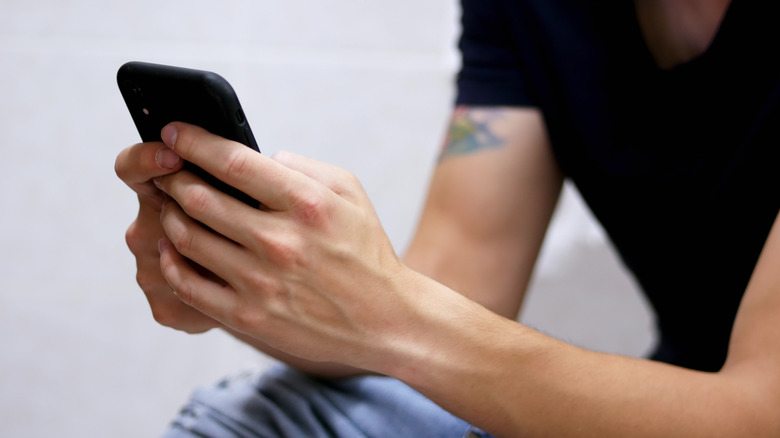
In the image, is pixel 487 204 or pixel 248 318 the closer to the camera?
pixel 248 318

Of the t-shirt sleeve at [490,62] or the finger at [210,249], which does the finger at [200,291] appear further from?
the t-shirt sleeve at [490,62]

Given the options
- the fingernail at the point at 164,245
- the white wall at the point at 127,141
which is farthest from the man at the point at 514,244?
the white wall at the point at 127,141

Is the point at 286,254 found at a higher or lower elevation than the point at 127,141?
higher

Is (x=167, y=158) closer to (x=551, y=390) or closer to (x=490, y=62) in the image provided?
(x=551, y=390)

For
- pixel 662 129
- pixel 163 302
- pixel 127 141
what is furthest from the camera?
pixel 127 141

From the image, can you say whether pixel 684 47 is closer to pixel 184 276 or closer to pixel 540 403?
pixel 540 403

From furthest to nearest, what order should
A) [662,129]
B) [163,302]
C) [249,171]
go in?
[662,129] → [163,302] → [249,171]

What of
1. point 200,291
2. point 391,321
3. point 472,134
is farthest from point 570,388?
point 472,134

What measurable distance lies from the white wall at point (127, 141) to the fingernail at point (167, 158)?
507 mm

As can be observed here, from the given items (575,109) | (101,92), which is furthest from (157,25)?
(575,109)

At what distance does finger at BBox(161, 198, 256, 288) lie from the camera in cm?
35

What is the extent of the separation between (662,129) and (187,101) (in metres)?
0.46

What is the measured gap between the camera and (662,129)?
620 mm

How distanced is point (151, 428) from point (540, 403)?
27.5 inches
